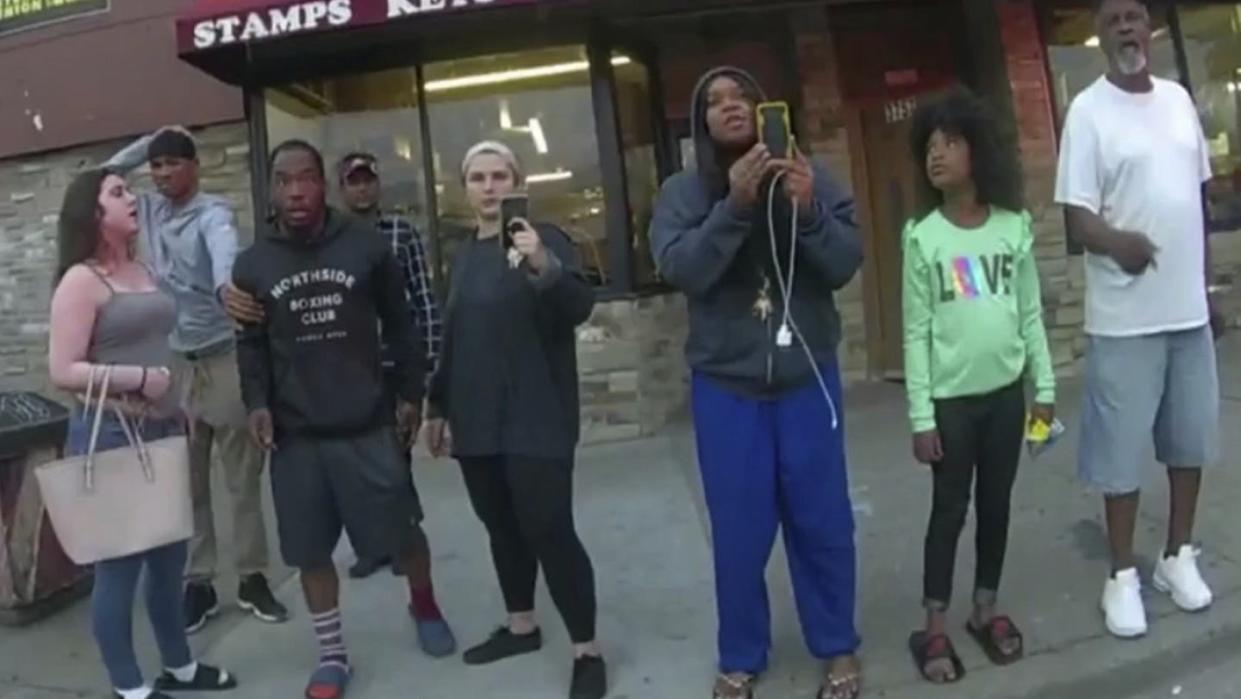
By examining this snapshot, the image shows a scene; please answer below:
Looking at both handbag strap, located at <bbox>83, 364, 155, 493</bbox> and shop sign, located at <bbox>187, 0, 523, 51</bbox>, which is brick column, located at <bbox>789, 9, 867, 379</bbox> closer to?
shop sign, located at <bbox>187, 0, 523, 51</bbox>

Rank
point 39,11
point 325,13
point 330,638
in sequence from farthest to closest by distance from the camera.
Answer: point 39,11 → point 325,13 → point 330,638

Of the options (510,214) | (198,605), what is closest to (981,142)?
(510,214)

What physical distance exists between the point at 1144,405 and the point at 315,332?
106 inches

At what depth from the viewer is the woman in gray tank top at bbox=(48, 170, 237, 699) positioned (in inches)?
172

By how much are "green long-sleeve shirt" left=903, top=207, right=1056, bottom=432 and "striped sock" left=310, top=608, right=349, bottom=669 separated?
201 centimetres

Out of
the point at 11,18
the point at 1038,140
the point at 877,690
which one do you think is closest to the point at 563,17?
the point at 1038,140

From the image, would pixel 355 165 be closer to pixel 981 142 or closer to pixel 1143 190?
pixel 981 142

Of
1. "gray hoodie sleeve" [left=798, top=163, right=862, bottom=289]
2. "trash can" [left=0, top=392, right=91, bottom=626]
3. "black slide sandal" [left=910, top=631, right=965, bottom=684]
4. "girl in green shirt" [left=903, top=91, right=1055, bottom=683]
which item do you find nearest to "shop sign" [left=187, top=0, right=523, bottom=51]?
"trash can" [left=0, top=392, right=91, bottom=626]

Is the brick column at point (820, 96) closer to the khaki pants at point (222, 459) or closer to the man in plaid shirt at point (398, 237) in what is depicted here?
the man in plaid shirt at point (398, 237)

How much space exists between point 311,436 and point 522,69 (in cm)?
461

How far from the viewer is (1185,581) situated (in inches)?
188

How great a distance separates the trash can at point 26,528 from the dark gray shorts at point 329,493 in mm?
1601

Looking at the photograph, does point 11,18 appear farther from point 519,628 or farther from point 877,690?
point 877,690

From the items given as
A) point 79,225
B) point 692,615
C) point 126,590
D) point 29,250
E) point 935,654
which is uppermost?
point 29,250
